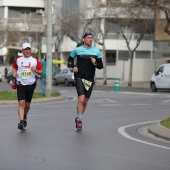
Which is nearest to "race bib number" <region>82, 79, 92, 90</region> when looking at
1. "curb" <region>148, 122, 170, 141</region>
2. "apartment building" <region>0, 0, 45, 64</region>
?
"curb" <region>148, 122, 170, 141</region>

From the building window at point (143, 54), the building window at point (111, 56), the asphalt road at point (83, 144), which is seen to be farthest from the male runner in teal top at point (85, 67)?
the building window at point (111, 56)

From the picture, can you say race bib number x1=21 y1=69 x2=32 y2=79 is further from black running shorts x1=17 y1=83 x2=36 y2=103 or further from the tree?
the tree

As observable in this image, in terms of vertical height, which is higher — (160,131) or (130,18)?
(130,18)

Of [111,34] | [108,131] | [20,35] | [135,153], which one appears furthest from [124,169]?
[20,35]

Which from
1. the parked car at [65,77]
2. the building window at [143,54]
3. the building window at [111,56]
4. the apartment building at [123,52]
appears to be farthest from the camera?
the building window at [111,56]

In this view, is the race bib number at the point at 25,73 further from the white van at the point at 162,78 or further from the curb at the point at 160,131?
the white van at the point at 162,78

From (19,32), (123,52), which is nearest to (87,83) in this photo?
(123,52)

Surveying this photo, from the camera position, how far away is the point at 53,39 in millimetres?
25922

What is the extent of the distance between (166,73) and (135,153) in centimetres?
2530

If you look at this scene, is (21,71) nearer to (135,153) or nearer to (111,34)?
(135,153)

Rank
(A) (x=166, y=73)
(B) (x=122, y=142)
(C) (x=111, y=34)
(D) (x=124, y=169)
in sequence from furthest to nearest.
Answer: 1. (C) (x=111, y=34)
2. (A) (x=166, y=73)
3. (B) (x=122, y=142)
4. (D) (x=124, y=169)

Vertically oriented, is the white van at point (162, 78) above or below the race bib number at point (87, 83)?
below

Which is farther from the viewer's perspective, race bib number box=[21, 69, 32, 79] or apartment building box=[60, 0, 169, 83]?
apartment building box=[60, 0, 169, 83]

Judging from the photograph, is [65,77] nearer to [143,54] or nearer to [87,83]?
[143,54]
